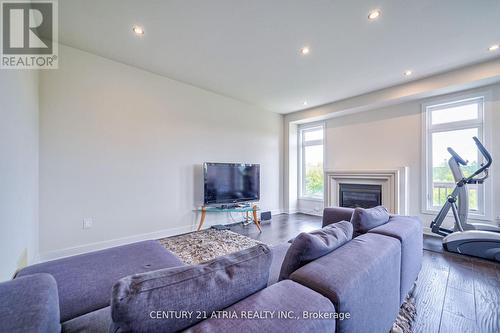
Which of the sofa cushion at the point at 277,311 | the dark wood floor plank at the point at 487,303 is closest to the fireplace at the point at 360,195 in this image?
the dark wood floor plank at the point at 487,303

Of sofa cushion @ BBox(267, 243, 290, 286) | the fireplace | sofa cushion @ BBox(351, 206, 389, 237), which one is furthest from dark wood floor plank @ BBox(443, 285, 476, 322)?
the fireplace

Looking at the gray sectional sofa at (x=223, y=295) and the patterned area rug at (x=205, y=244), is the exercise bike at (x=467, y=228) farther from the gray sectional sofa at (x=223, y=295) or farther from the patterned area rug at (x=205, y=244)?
the patterned area rug at (x=205, y=244)

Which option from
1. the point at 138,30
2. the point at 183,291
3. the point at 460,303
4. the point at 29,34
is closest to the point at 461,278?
the point at 460,303

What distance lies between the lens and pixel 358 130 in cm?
469

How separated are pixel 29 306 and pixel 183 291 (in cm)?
47

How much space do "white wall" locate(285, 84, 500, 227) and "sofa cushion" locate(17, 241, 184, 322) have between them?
4356mm

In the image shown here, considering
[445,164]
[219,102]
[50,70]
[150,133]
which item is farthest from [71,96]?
[445,164]

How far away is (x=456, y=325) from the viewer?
1.60 m

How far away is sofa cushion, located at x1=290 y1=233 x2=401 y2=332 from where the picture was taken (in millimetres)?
904

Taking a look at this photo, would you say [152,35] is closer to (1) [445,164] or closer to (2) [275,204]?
(2) [275,204]

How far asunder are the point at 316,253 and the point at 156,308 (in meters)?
0.83

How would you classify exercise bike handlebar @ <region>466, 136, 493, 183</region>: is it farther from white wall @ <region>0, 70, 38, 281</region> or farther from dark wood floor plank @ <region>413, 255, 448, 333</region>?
white wall @ <region>0, 70, 38, 281</region>

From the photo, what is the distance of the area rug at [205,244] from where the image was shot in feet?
9.19

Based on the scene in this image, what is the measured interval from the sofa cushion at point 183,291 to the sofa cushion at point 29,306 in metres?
0.20
